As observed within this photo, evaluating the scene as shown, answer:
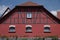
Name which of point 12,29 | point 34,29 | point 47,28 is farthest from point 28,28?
point 47,28

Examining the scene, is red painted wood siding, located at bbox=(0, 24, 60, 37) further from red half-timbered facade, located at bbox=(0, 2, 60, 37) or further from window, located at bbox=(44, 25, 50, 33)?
window, located at bbox=(44, 25, 50, 33)

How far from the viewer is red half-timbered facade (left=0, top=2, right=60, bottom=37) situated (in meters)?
41.4

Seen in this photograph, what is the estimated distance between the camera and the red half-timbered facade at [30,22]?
136ft

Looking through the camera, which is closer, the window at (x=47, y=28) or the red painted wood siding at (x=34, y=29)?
the red painted wood siding at (x=34, y=29)

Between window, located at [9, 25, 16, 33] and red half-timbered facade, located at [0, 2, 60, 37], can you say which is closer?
red half-timbered facade, located at [0, 2, 60, 37]

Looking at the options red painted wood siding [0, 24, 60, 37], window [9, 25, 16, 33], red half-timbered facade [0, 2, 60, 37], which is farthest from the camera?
window [9, 25, 16, 33]

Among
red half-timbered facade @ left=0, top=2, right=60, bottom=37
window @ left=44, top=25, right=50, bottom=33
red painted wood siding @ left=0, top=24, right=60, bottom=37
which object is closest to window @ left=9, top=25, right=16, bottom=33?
red half-timbered facade @ left=0, top=2, right=60, bottom=37

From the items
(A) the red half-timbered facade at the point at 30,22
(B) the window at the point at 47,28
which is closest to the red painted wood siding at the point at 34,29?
(A) the red half-timbered facade at the point at 30,22

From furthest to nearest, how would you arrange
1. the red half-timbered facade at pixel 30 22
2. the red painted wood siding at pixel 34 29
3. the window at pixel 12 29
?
the window at pixel 12 29 < the red half-timbered facade at pixel 30 22 < the red painted wood siding at pixel 34 29

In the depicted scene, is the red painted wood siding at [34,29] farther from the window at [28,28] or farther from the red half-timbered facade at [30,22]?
the window at [28,28]

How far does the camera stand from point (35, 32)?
41.3 meters

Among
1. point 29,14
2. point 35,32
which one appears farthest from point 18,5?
point 35,32

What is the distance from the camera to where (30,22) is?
41.9 meters

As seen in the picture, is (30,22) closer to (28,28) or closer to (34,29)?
(28,28)
